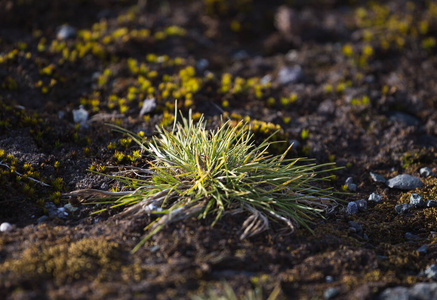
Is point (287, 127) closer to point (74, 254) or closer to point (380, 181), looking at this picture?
point (380, 181)

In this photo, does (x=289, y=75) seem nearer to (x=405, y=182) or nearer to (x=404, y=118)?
(x=404, y=118)

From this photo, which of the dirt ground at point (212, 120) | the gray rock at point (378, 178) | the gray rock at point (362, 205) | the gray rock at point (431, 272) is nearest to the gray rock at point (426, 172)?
the dirt ground at point (212, 120)

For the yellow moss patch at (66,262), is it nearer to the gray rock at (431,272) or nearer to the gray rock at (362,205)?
the gray rock at (431,272)

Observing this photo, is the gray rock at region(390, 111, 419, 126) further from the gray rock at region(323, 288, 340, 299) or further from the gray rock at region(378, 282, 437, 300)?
the gray rock at region(323, 288, 340, 299)

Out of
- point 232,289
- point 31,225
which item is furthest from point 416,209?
point 31,225

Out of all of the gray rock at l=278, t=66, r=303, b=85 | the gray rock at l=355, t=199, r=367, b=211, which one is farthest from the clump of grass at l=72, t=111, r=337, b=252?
the gray rock at l=278, t=66, r=303, b=85

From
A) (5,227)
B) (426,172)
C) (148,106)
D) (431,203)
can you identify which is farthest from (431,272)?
(148,106)
